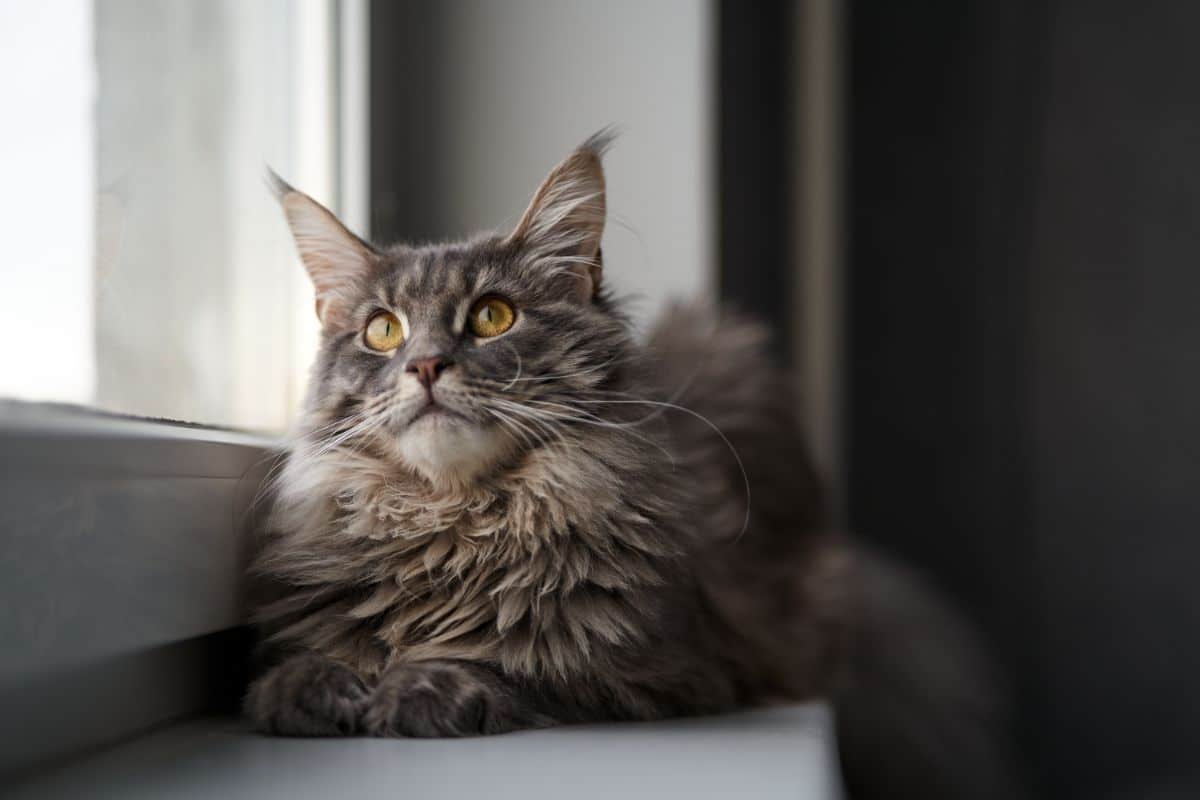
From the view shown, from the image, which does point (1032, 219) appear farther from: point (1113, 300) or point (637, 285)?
point (637, 285)

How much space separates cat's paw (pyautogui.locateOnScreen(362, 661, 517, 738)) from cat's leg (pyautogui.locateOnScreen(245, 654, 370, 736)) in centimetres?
2

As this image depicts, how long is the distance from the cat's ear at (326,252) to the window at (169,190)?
0.13m

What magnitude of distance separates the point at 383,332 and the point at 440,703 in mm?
410

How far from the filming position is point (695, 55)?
1.87 meters

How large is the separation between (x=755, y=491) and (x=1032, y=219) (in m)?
2.12

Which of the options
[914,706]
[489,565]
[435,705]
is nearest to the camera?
[435,705]

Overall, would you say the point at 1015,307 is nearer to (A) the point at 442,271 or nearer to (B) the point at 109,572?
(A) the point at 442,271

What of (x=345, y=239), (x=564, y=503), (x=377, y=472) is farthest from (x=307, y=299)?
(x=564, y=503)

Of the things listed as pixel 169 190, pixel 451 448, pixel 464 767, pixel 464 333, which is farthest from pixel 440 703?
pixel 169 190

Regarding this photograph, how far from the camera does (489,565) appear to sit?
3.58 feet

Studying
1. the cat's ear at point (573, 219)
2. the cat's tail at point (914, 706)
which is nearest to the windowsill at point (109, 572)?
the cat's ear at point (573, 219)

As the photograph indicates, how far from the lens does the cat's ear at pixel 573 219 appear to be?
1147 millimetres

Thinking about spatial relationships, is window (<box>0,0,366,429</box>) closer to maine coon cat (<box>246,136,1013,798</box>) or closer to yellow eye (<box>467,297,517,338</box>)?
maine coon cat (<box>246,136,1013,798</box>)

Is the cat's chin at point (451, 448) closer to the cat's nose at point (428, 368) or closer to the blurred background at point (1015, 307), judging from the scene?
the cat's nose at point (428, 368)
